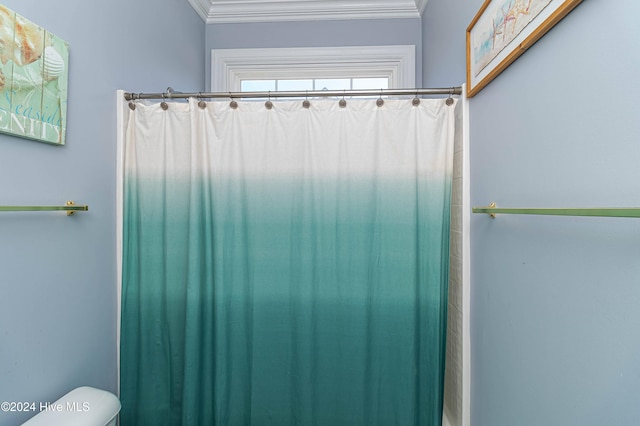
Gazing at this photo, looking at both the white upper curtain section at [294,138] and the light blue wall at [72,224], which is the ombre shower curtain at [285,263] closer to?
the white upper curtain section at [294,138]

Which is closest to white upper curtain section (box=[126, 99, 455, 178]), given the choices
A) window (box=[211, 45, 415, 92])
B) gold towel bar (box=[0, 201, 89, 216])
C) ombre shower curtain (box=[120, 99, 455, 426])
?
ombre shower curtain (box=[120, 99, 455, 426])

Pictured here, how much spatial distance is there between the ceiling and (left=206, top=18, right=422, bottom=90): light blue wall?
3cm

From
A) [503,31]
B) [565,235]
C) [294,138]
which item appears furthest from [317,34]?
[565,235]

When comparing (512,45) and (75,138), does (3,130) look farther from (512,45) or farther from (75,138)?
(512,45)

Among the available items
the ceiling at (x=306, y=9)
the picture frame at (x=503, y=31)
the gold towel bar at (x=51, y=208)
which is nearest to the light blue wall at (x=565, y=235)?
the picture frame at (x=503, y=31)

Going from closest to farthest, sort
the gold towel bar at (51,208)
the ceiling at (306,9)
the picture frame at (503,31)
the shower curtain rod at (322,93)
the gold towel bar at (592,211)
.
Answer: the gold towel bar at (592,211) < the picture frame at (503,31) < the gold towel bar at (51,208) < the shower curtain rod at (322,93) < the ceiling at (306,9)

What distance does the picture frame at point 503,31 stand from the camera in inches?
25.7

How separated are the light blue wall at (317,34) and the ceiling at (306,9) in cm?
3

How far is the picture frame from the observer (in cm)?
65

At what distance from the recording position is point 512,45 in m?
0.79

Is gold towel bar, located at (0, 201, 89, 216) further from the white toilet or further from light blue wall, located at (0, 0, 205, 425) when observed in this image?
the white toilet

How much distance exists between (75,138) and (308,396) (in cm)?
140

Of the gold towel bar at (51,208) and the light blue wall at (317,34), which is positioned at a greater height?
the light blue wall at (317,34)

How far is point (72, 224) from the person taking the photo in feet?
3.35
